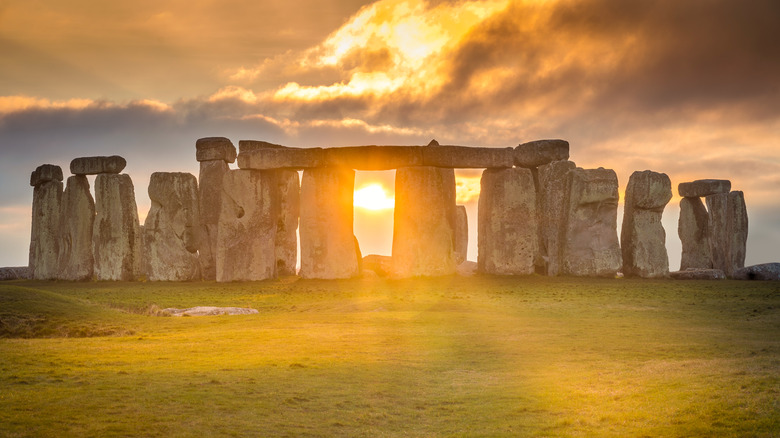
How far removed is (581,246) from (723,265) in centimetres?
900

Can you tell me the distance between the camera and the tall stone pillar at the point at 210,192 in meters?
30.1

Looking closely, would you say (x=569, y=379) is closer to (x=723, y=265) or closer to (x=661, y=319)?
(x=661, y=319)

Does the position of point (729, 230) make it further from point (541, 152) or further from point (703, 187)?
point (541, 152)

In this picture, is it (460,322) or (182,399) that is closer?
(182,399)

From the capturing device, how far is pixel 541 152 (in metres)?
29.1

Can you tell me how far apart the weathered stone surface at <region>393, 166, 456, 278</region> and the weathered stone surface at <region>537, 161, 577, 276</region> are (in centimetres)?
383

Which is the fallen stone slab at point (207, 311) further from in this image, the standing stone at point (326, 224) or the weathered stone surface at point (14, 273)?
the weathered stone surface at point (14, 273)

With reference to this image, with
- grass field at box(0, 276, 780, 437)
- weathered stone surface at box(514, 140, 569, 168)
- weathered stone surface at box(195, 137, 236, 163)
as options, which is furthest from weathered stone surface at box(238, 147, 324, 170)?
grass field at box(0, 276, 780, 437)

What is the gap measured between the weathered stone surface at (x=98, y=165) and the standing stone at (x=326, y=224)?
25.7ft

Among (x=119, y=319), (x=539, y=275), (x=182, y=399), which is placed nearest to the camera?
(x=182, y=399)

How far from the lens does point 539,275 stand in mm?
27609

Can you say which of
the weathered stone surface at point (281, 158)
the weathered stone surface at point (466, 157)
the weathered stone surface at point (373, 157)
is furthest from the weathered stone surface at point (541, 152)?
the weathered stone surface at point (281, 158)

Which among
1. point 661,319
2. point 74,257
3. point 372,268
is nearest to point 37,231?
point 74,257

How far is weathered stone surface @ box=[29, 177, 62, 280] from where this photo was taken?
32.5 metres
